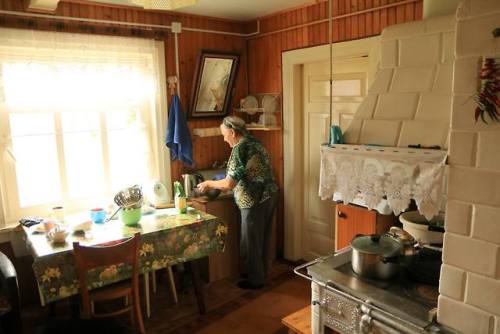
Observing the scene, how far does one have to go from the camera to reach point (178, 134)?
3359 mm

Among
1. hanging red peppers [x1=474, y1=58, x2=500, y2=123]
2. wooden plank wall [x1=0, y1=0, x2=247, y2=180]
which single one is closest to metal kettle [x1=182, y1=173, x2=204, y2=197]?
wooden plank wall [x1=0, y1=0, x2=247, y2=180]

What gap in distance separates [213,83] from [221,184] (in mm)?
1066

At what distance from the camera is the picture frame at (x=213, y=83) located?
3559 millimetres

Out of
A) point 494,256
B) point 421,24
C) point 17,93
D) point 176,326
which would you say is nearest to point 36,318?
point 176,326

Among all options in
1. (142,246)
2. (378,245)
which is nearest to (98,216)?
(142,246)

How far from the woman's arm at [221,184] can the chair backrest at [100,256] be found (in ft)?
3.09

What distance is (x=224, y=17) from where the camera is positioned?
367 centimetres

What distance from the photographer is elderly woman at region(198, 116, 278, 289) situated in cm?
314

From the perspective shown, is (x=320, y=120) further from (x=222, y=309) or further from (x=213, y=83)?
(x=222, y=309)

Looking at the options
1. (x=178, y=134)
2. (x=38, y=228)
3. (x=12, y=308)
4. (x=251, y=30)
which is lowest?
(x=12, y=308)

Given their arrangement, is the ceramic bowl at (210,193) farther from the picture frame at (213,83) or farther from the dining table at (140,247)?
the picture frame at (213,83)

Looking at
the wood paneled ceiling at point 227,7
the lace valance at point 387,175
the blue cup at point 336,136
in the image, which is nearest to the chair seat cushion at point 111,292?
the lace valance at point 387,175

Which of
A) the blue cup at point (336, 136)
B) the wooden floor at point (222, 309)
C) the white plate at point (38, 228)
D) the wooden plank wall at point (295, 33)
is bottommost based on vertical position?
the wooden floor at point (222, 309)

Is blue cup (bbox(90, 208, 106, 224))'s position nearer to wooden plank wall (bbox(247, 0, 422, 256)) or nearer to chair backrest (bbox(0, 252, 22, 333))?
chair backrest (bbox(0, 252, 22, 333))
